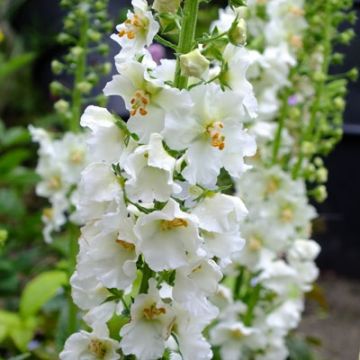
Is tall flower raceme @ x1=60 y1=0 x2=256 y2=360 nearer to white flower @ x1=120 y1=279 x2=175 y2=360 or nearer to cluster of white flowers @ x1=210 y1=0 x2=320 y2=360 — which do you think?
white flower @ x1=120 y1=279 x2=175 y2=360

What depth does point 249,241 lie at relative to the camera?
244 centimetres

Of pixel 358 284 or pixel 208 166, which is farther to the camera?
pixel 358 284

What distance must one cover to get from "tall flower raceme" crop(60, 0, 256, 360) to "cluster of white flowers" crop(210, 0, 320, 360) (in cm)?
98

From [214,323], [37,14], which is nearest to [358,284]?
[214,323]

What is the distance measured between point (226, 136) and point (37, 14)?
487 centimetres

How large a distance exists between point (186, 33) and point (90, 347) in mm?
587

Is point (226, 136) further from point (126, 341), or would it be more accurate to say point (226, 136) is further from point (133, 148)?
point (126, 341)

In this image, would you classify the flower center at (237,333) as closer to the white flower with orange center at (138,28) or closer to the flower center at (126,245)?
the flower center at (126,245)

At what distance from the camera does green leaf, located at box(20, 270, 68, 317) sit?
2.70 m

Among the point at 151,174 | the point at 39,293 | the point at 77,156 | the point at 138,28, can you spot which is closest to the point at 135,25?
the point at 138,28

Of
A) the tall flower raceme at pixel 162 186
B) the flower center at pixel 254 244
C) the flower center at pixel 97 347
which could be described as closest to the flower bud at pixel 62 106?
the flower center at pixel 254 244

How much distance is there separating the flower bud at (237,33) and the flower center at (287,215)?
115cm

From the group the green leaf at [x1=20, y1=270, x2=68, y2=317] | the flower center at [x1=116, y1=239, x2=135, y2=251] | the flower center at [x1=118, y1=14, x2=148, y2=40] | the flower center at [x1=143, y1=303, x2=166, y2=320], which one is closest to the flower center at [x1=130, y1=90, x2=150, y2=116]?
the flower center at [x1=118, y1=14, x2=148, y2=40]

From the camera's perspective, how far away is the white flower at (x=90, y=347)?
1444mm
